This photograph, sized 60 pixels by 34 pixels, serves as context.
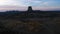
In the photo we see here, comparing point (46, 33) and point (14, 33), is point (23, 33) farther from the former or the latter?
point (46, 33)

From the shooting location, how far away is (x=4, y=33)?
18.4m

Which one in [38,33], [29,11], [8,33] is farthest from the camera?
[29,11]

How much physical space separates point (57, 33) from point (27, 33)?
131 inches

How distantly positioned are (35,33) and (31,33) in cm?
46

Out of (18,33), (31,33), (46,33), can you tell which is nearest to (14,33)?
(18,33)

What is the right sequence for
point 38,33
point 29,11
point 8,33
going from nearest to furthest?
point 8,33, point 38,33, point 29,11

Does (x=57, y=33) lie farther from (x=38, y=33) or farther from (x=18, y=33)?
(x=18, y=33)

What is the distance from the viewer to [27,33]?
1938cm

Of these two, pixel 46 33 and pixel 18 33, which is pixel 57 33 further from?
pixel 18 33

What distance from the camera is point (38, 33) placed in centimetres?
1952

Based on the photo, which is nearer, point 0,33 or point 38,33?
point 0,33

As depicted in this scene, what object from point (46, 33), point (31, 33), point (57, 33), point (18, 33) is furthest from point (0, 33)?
point (57, 33)

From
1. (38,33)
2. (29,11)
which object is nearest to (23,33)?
(38,33)

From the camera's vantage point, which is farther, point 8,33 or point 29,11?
point 29,11
